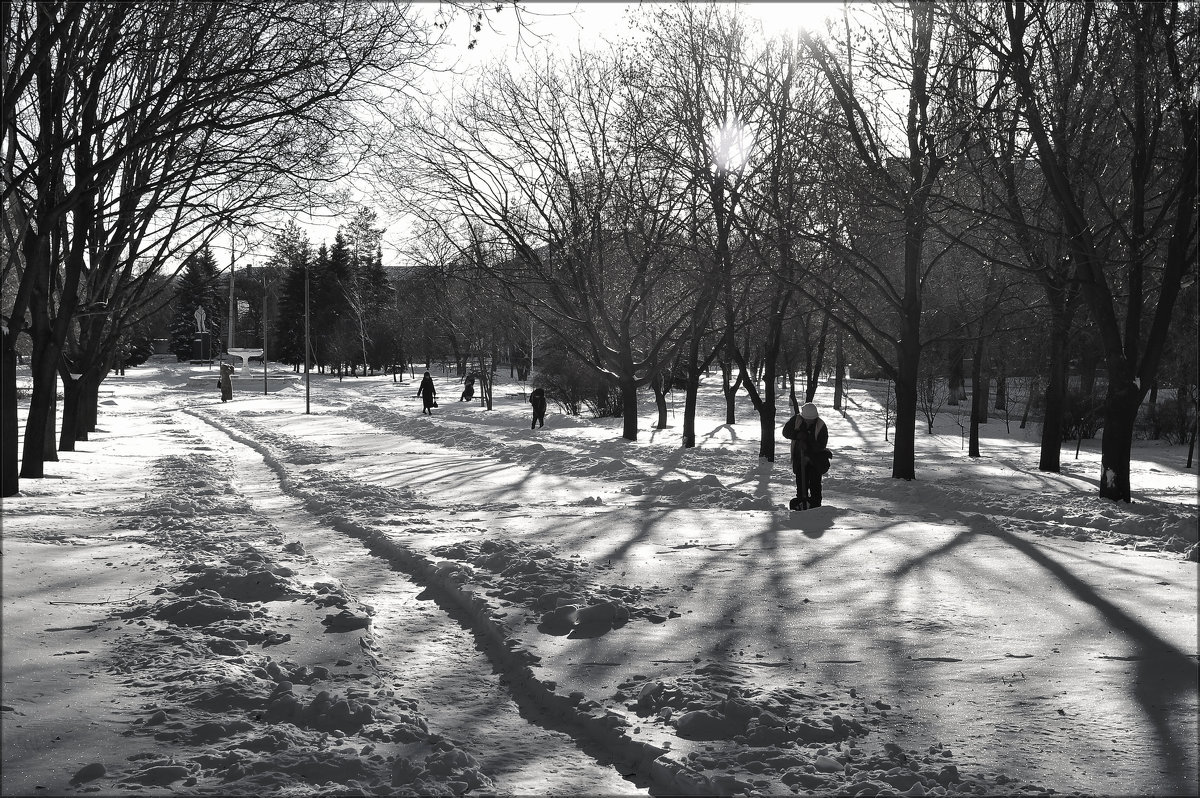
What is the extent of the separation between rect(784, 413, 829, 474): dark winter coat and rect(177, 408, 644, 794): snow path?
543cm

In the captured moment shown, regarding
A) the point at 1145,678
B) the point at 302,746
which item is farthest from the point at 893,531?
the point at 302,746

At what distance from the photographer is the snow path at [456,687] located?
438 cm

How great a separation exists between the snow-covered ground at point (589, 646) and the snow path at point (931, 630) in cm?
3

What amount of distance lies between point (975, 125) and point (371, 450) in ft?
46.8

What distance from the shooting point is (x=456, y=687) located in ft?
18.2

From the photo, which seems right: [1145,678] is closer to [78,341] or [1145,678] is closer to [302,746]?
[302,746]

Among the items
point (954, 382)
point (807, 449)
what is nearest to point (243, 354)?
point (954, 382)

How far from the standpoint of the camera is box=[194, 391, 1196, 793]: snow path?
4590mm

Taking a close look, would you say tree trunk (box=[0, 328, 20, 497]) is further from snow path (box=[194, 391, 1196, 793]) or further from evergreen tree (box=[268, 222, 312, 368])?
evergreen tree (box=[268, 222, 312, 368])

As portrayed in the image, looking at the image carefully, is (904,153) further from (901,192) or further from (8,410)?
(8,410)

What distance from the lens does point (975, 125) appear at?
1288 cm

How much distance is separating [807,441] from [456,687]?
727cm

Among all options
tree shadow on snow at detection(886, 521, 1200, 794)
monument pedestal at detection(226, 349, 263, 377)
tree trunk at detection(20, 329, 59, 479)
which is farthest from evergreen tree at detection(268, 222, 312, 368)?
tree shadow on snow at detection(886, 521, 1200, 794)

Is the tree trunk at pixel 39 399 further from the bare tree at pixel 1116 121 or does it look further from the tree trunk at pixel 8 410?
the bare tree at pixel 1116 121
